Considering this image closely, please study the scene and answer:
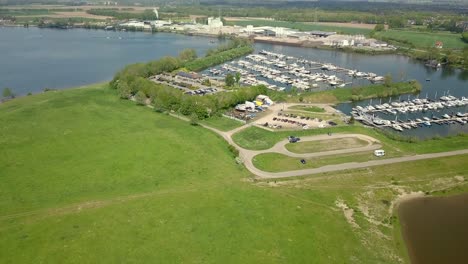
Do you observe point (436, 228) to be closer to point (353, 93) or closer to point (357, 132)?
point (357, 132)

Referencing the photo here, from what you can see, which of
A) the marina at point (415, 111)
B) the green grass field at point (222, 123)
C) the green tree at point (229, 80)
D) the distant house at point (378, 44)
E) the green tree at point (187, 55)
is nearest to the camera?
the green grass field at point (222, 123)

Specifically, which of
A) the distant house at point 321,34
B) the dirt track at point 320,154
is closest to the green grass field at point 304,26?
the distant house at point 321,34

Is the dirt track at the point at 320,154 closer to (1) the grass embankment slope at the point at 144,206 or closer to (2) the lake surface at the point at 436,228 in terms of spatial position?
(1) the grass embankment slope at the point at 144,206

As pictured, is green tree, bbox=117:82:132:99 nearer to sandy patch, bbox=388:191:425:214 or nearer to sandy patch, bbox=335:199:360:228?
sandy patch, bbox=335:199:360:228

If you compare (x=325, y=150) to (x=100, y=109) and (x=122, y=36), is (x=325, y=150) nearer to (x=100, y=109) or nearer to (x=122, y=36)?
(x=100, y=109)

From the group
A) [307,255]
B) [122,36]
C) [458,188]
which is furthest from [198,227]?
[122,36]

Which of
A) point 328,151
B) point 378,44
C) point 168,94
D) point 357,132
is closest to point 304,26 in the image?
point 378,44
